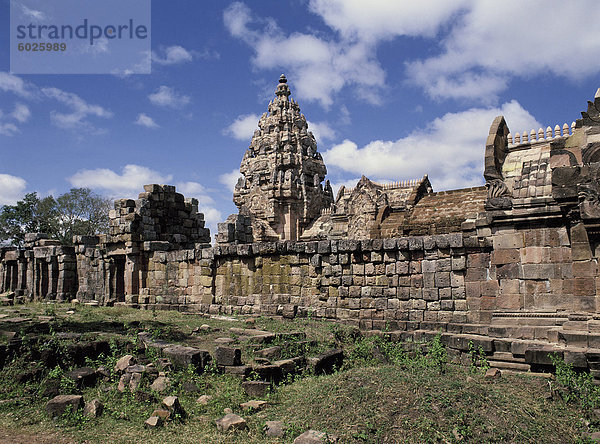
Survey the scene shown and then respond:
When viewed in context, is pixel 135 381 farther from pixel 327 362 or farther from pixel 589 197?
pixel 589 197

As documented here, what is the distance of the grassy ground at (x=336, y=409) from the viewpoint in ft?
16.3

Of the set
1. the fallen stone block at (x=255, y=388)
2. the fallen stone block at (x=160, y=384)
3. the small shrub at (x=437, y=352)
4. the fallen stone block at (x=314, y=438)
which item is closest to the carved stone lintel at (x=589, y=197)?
the small shrub at (x=437, y=352)

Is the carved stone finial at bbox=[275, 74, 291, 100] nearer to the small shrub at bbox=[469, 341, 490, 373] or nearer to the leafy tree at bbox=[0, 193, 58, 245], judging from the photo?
the leafy tree at bbox=[0, 193, 58, 245]

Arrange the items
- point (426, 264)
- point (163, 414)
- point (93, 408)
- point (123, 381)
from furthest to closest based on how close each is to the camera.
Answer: point (426, 264)
point (123, 381)
point (93, 408)
point (163, 414)

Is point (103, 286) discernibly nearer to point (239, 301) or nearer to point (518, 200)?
point (239, 301)

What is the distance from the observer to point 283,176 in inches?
1447

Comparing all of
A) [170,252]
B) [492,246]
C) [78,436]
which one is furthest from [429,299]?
[170,252]

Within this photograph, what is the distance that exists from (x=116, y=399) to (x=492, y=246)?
7470mm

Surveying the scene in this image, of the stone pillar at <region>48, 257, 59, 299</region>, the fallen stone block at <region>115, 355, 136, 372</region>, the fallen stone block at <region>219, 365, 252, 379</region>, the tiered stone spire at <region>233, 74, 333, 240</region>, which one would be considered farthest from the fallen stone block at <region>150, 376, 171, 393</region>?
the tiered stone spire at <region>233, 74, 333, 240</region>

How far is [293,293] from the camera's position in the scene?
1237 centimetres

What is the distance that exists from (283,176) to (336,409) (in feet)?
105

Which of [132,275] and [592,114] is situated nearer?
[592,114]

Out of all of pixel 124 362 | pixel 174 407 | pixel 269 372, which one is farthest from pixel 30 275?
pixel 174 407

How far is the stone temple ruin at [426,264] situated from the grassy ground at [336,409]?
191cm
